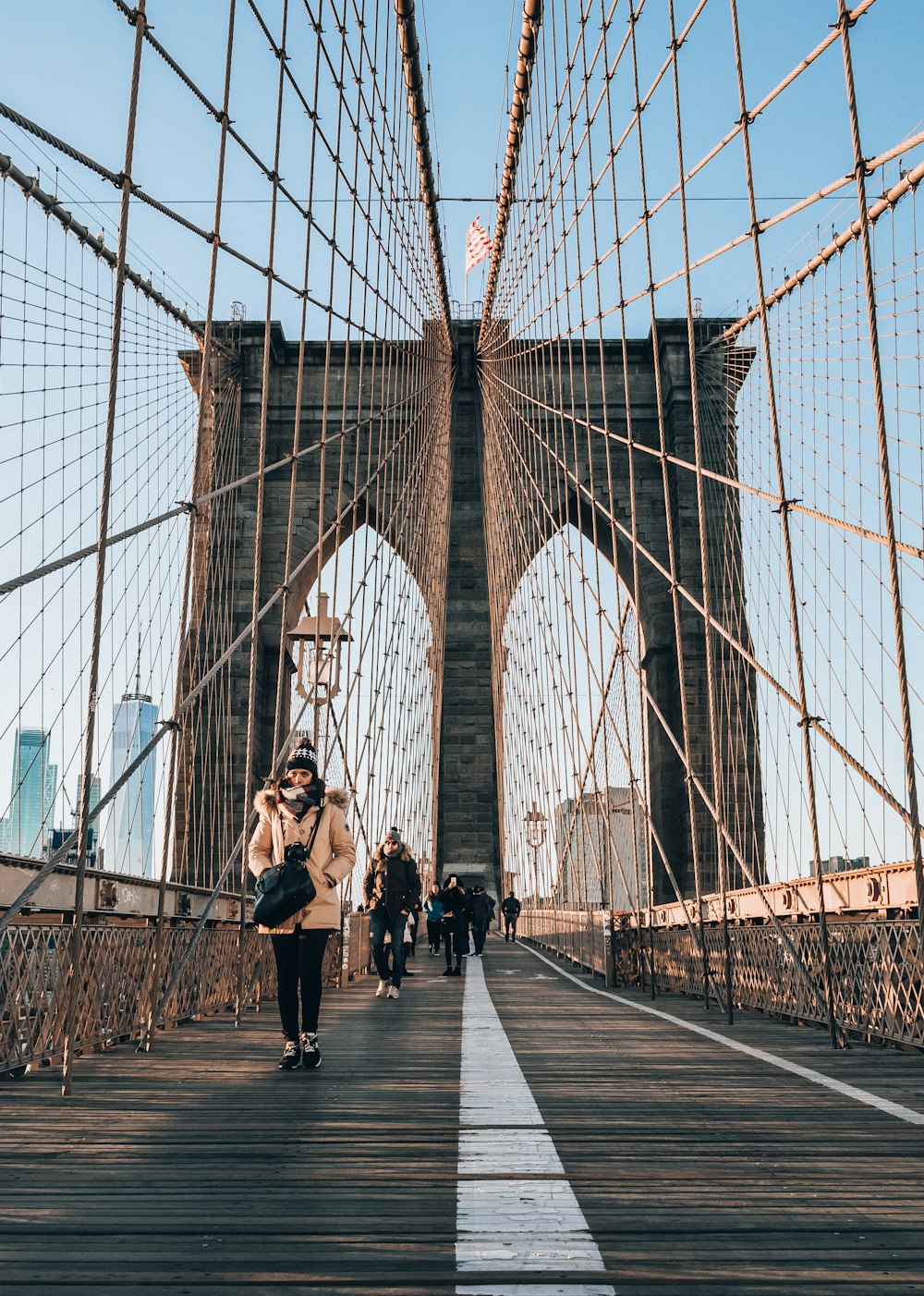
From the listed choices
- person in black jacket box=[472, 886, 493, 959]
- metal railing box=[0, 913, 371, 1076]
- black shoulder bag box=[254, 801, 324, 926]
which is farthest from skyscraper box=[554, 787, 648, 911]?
black shoulder bag box=[254, 801, 324, 926]

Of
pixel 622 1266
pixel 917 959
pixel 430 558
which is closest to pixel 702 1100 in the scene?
pixel 917 959

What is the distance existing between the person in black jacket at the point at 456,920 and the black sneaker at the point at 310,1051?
6536mm

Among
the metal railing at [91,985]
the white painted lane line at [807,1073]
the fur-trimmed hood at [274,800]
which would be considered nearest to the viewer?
the white painted lane line at [807,1073]

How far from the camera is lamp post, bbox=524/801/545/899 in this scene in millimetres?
18700

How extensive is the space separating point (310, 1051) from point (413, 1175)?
165 centimetres

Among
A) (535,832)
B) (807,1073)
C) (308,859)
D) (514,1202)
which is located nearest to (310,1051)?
(308,859)

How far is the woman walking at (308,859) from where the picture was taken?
12.5 feet

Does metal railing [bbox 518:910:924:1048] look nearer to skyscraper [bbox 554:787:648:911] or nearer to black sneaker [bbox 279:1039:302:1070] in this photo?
skyscraper [bbox 554:787:648:911]

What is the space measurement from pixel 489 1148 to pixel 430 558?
19765 mm

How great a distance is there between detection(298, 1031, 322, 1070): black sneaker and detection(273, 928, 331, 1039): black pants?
0.12 metres

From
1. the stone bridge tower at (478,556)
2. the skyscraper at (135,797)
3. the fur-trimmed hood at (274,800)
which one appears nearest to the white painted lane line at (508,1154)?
the fur-trimmed hood at (274,800)

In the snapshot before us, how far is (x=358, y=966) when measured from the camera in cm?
994

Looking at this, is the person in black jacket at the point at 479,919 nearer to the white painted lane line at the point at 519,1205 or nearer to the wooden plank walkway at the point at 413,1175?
the wooden plank walkway at the point at 413,1175

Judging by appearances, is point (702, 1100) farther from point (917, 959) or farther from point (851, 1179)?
point (917, 959)
